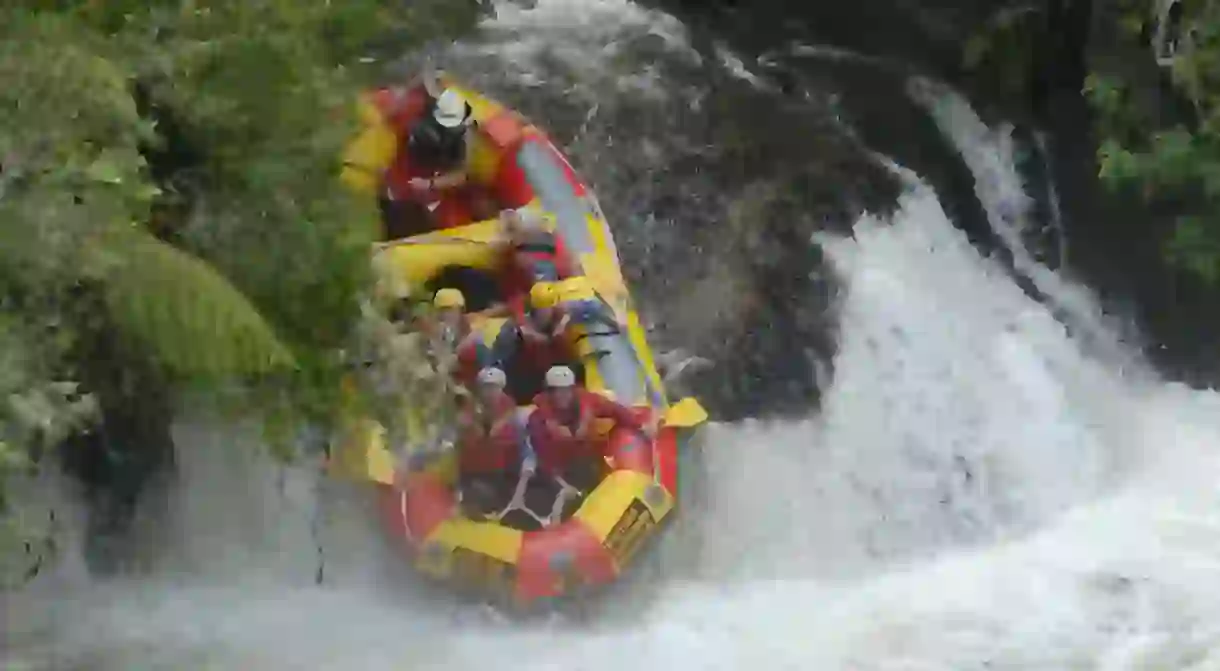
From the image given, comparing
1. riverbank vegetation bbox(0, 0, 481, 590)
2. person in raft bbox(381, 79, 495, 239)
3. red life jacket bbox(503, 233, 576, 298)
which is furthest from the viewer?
person in raft bbox(381, 79, 495, 239)

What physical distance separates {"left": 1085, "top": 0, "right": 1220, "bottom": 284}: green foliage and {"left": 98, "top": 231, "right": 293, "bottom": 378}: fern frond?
5.03 metres

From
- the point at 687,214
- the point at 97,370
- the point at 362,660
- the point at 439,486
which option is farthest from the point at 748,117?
the point at 97,370

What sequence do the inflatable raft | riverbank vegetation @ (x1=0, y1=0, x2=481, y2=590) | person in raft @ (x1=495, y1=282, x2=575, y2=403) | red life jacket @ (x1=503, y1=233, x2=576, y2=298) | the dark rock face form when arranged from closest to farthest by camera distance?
riverbank vegetation @ (x1=0, y1=0, x2=481, y2=590)
the inflatable raft
person in raft @ (x1=495, y1=282, x2=575, y2=403)
red life jacket @ (x1=503, y1=233, x2=576, y2=298)
the dark rock face

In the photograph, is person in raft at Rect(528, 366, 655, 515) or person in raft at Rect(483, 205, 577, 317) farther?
person in raft at Rect(483, 205, 577, 317)

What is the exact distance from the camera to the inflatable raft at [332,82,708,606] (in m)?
5.39

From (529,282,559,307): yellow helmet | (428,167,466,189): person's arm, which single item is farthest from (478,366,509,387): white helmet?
(428,167,466,189): person's arm

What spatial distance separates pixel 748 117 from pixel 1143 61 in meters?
2.39

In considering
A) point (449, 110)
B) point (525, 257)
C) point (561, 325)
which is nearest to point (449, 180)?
point (449, 110)

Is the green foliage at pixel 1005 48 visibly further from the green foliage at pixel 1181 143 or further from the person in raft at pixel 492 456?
the person in raft at pixel 492 456

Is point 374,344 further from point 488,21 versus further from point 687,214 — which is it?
point 488,21

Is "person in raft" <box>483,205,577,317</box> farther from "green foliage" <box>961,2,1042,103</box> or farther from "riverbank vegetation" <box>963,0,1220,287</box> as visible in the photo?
"green foliage" <box>961,2,1042,103</box>

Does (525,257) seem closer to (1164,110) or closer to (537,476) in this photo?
(537,476)

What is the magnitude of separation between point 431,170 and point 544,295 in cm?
116

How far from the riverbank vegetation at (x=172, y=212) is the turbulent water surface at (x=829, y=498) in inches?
46.0
